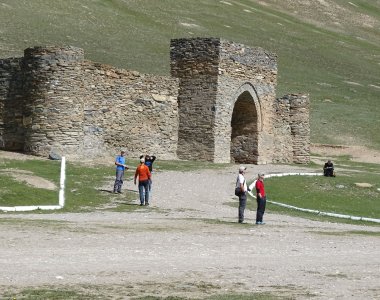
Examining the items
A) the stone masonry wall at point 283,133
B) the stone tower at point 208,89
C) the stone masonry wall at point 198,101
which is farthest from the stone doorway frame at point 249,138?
the stone masonry wall at point 198,101

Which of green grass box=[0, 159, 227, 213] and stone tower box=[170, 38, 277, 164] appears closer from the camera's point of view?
green grass box=[0, 159, 227, 213]

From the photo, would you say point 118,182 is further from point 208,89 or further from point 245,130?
point 245,130

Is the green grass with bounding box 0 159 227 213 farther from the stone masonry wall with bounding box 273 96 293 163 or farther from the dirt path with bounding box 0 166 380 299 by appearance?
the stone masonry wall with bounding box 273 96 293 163

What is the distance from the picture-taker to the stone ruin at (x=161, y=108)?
3300cm

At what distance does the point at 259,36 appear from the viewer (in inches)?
3784

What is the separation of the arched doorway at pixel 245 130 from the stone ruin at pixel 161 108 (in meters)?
0.04

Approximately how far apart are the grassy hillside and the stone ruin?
14490 mm

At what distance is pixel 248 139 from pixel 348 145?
1475 centimetres

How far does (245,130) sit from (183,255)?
27.0 m

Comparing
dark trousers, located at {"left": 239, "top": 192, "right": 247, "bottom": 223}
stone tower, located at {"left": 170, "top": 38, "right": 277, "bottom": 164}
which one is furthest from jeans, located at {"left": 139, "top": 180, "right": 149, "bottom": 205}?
stone tower, located at {"left": 170, "top": 38, "right": 277, "bottom": 164}

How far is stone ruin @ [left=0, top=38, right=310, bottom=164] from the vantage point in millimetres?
33000

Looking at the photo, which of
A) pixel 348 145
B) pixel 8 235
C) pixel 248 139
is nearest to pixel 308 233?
pixel 8 235

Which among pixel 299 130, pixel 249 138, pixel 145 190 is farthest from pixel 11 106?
pixel 299 130

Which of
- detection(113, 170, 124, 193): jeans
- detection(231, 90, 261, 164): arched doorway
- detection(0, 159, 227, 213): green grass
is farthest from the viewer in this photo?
detection(231, 90, 261, 164): arched doorway
